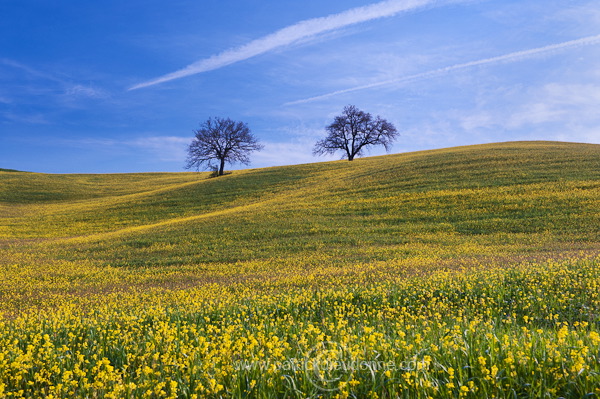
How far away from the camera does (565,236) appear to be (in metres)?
22.5

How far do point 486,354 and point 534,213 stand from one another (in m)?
27.6

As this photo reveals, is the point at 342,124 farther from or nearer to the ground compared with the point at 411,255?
farther from the ground

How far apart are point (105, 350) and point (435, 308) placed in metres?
6.24

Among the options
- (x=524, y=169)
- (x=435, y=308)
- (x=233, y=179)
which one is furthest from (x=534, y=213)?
(x=233, y=179)

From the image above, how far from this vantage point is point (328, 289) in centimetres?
1103

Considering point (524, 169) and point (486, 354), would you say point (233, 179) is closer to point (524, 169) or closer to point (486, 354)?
point (524, 169)

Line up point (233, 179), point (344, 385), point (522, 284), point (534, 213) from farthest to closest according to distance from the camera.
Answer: point (233, 179) → point (534, 213) → point (522, 284) → point (344, 385)

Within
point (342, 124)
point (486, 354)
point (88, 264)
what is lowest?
point (88, 264)

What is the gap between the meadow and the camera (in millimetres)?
4043

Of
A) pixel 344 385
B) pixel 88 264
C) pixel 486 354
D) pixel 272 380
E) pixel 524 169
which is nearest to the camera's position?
pixel 344 385

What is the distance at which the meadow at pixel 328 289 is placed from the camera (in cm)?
404

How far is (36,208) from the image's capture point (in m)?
56.8

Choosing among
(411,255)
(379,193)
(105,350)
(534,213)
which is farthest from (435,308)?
(379,193)

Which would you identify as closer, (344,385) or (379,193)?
(344,385)
